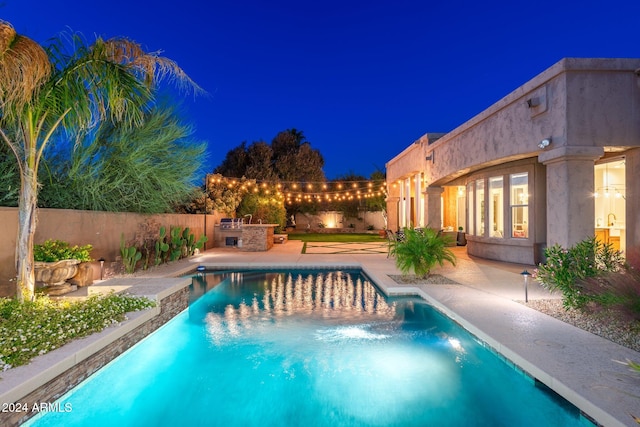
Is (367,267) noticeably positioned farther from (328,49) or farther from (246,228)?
(328,49)

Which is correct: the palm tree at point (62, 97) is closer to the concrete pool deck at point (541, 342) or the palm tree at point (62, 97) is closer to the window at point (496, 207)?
the concrete pool deck at point (541, 342)

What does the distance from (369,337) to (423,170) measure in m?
11.2

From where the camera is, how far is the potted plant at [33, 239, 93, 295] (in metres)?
6.24

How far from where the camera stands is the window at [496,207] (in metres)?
11.3

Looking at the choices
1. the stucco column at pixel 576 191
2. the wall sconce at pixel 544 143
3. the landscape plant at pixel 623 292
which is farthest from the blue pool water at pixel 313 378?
the wall sconce at pixel 544 143

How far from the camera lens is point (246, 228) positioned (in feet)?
51.0

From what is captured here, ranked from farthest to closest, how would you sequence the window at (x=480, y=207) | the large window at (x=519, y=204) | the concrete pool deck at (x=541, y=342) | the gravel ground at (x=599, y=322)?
1. the window at (x=480, y=207)
2. the large window at (x=519, y=204)
3. the gravel ground at (x=599, y=322)
4. the concrete pool deck at (x=541, y=342)

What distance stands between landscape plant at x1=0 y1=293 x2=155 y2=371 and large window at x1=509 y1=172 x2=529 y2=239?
9.29 metres

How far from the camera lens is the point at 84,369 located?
3.90 m

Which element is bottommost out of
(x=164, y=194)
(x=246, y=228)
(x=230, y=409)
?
(x=230, y=409)

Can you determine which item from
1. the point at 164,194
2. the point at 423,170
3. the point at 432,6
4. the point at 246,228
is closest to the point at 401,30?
the point at 432,6

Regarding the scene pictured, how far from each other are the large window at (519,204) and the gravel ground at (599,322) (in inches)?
188

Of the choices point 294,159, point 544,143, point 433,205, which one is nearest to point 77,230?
point 544,143

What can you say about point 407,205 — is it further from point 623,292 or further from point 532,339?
point 623,292
